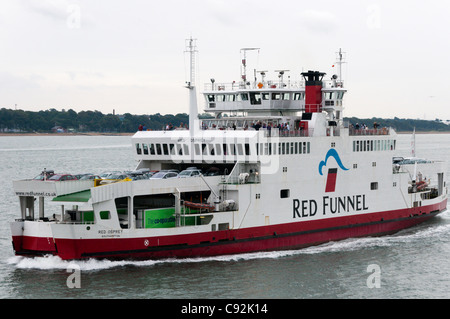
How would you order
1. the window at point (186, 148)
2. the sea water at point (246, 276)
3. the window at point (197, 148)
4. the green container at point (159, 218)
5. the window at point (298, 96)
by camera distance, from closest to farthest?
the sea water at point (246, 276) → the green container at point (159, 218) → the window at point (197, 148) → the window at point (186, 148) → the window at point (298, 96)

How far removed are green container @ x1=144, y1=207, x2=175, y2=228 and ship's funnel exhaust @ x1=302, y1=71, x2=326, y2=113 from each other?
1087cm

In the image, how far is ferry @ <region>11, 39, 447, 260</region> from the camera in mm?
29453

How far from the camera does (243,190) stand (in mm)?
32375

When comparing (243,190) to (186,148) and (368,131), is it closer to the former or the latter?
(186,148)

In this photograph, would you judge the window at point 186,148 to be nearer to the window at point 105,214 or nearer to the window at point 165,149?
the window at point 165,149

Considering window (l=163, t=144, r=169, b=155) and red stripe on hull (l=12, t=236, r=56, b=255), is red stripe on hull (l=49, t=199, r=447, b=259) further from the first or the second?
window (l=163, t=144, r=169, b=155)

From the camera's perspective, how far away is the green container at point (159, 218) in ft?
98.6

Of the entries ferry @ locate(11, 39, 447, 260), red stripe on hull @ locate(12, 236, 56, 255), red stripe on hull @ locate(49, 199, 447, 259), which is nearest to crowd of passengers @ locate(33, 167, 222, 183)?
ferry @ locate(11, 39, 447, 260)

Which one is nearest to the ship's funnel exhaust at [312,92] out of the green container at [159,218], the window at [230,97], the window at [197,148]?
the window at [230,97]

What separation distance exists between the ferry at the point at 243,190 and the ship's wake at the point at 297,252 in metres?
0.30

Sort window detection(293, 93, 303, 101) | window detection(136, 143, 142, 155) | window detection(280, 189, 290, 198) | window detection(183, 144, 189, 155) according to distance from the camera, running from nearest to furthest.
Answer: window detection(280, 189, 290, 198)
window detection(183, 144, 189, 155)
window detection(136, 143, 142, 155)
window detection(293, 93, 303, 101)
